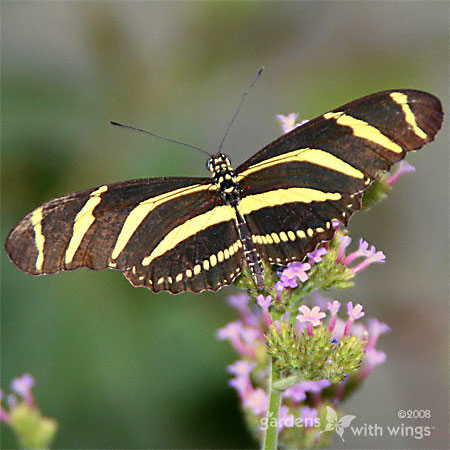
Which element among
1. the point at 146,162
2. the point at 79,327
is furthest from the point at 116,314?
the point at 146,162

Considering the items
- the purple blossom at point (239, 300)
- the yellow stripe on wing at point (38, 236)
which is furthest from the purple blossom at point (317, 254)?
the yellow stripe on wing at point (38, 236)

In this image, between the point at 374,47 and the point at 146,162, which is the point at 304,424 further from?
the point at 374,47

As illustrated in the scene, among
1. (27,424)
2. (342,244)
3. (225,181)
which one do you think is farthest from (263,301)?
(27,424)

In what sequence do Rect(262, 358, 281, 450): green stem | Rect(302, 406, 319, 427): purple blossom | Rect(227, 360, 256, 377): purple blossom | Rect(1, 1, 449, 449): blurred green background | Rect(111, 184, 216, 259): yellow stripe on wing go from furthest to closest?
1. Rect(1, 1, 449, 449): blurred green background
2. Rect(227, 360, 256, 377): purple blossom
3. Rect(302, 406, 319, 427): purple blossom
4. Rect(111, 184, 216, 259): yellow stripe on wing
5. Rect(262, 358, 281, 450): green stem

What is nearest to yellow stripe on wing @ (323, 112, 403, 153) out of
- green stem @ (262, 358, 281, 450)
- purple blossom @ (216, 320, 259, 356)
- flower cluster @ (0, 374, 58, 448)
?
green stem @ (262, 358, 281, 450)

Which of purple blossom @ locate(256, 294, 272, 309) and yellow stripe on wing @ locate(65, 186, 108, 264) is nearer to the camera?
purple blossom @ locate(256, 294, 272, 309)

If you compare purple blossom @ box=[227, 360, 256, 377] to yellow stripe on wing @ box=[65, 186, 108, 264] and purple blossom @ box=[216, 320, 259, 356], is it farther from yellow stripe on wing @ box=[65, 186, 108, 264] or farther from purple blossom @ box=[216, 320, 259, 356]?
yellow stripe on wing @ box=[65, 186, 108, 264]

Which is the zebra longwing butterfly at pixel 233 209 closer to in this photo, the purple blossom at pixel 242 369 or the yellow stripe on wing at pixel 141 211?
the yellow stripe on wing at pixel 141 211
